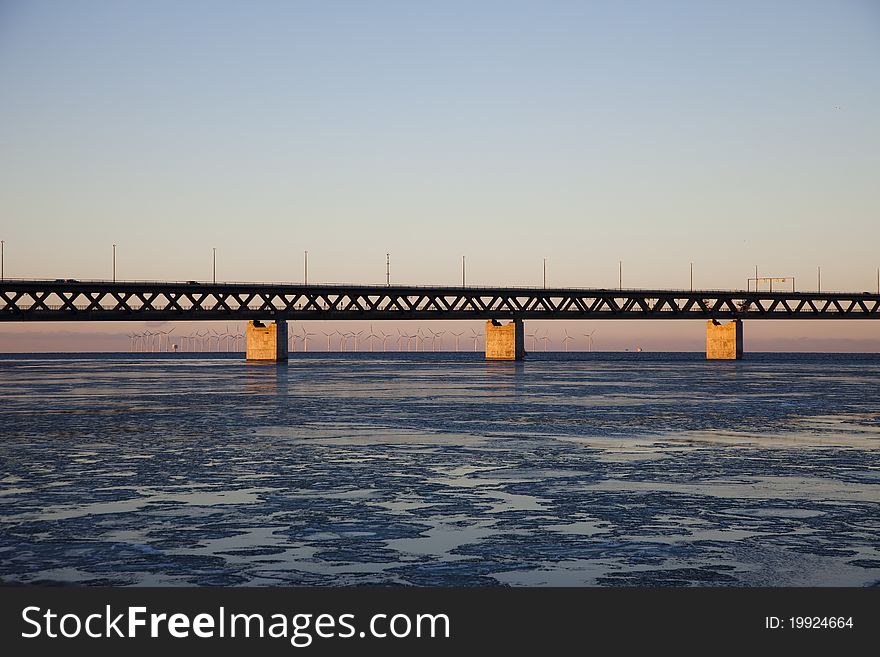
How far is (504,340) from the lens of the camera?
16675 centimetres

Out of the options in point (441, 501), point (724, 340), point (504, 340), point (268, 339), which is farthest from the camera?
point (724, 340)

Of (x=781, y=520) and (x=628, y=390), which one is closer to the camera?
(x=781, y=520)

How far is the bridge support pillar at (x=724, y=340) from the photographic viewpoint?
593 ft

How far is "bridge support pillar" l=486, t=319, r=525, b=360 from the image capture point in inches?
6528

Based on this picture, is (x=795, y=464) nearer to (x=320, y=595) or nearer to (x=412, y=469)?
(x=412, y=469)

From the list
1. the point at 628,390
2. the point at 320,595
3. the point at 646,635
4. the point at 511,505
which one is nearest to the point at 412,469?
the point at 511,505

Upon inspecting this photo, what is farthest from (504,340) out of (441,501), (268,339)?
(441,501)

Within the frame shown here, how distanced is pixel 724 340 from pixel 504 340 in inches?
1606

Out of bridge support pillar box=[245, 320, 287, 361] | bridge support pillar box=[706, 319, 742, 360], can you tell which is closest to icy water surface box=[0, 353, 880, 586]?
bridge support pillar box=[245, 320, 287, 361]

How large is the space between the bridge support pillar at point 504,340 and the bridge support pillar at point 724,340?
35.4 metres

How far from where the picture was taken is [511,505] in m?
17.9

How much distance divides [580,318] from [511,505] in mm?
161676

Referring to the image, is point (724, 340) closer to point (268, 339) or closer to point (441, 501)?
point (268, 339)

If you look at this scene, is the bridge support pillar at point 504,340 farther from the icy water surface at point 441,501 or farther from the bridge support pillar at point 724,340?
the icy water surface at point 441,501
